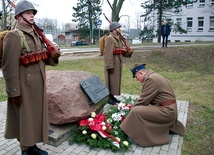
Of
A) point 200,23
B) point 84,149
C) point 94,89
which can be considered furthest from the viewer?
point 200,23

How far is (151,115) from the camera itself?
12.1 ft

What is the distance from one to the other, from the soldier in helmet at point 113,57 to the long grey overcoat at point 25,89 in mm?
2318

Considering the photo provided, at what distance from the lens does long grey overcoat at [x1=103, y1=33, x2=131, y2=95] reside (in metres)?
5.28

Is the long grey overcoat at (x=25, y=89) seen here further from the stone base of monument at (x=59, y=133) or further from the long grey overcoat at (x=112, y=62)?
the long grey overcoat at (x=112, y=62)

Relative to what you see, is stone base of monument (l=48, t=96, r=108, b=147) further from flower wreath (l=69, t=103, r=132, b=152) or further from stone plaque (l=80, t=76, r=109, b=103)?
stone plaque (l=80, t=76, r=109, b=103)

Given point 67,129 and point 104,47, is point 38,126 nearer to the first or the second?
point 67,129

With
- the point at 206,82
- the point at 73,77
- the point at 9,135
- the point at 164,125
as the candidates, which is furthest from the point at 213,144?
the point at 206,82

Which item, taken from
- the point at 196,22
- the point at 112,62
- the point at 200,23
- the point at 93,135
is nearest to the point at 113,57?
the point at 112,62

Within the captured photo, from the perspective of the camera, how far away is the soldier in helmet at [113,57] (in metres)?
5.28

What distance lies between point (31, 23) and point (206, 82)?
8034mm

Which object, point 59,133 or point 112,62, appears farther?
point 112,62

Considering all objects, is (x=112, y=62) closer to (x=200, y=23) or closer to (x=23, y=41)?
(x=23, y=41)

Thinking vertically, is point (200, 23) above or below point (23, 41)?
above

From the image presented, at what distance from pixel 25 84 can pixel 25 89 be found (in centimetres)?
6
